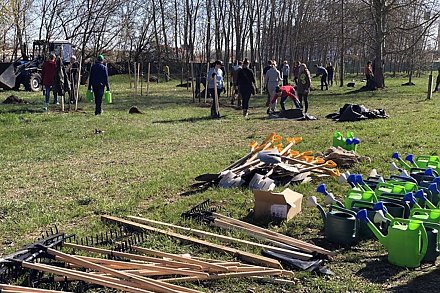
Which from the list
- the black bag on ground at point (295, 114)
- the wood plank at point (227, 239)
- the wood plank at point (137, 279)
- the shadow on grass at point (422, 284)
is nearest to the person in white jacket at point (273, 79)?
the black bag on ground at point (295, 114)

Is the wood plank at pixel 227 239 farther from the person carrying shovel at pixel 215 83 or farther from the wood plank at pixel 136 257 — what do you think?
the person carrying shovel at pixel 215 83

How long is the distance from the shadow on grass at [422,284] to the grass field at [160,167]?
0.05 ft

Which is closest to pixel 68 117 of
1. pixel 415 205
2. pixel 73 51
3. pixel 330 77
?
pixel 415 205

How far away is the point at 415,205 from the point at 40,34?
38.2 meters

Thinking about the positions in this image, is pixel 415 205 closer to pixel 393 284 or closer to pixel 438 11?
pixel 393 284

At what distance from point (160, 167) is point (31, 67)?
21182mm

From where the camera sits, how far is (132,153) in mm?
10609

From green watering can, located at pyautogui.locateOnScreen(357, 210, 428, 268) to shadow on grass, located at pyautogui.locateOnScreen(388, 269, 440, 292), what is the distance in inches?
6.6

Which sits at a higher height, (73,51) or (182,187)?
(73,51)

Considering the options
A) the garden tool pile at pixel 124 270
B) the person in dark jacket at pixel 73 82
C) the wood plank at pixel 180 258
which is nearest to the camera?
the garden tool pile at pixel 124 270

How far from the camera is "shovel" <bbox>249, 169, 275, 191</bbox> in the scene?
6.78 meters

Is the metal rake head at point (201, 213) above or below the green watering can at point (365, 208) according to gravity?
below

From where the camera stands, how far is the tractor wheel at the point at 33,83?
87.4 ft

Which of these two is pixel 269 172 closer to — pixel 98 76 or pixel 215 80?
pixel 215 80
